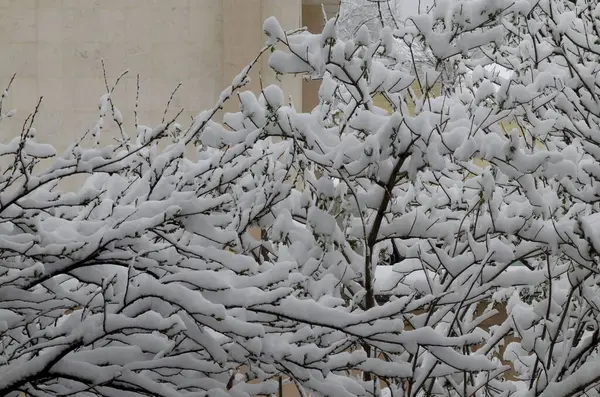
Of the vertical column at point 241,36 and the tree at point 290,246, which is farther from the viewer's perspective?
the vertical column at point 241,36

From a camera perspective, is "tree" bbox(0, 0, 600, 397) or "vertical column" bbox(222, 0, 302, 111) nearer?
"tree" bbox(0, 0, 600, 397)

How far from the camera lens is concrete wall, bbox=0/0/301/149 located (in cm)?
873

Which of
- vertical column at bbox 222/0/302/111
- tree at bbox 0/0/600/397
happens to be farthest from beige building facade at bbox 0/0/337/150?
tree at bbox 0/0/600/397

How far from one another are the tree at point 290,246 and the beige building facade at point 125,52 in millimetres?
4749

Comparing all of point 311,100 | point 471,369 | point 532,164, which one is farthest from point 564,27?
point 311,100

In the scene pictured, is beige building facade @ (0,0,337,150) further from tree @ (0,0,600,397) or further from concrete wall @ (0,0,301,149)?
tree @ (0,0,600,397)

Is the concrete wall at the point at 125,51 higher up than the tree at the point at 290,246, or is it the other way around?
the concrete wall at the point at 125,51

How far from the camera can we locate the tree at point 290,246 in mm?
2877

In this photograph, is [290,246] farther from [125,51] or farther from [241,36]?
[125,51]

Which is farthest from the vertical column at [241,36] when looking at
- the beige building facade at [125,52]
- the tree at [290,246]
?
the tree at [290,246]

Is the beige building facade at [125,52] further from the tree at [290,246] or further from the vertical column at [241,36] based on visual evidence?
the tree at [290,246]

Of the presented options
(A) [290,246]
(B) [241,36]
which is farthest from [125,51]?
(A) [290,246]

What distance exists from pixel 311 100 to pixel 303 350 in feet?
32.7

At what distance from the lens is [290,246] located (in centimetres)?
347
